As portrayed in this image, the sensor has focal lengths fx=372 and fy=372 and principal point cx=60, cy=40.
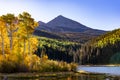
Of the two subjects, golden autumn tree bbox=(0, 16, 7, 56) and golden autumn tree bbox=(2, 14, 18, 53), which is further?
golden autumn tree bbox=(0, 16, 7, 56)

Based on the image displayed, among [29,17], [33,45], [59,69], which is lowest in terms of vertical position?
[59,69]

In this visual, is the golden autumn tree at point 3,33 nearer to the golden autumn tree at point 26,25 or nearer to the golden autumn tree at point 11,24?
the golden autumn tree at point 11,24

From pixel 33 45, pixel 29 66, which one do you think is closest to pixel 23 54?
pixel 29 66

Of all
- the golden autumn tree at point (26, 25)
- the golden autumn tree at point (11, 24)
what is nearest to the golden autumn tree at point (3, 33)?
the golden autumn tree at point (11, 24)

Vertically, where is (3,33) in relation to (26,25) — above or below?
below

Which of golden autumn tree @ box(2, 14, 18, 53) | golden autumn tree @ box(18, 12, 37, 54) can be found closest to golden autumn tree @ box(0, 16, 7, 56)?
golden autumn tree @ box(2, 14, 18, 53)

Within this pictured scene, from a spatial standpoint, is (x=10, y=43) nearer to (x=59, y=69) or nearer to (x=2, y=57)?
(x=2, y=57)

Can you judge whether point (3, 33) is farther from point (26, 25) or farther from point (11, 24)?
point (26, 25)

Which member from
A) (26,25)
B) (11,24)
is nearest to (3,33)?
(11,24)

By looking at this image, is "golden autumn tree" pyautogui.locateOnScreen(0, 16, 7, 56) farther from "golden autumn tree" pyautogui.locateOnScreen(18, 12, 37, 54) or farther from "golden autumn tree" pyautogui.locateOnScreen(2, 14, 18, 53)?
"golden autumn tree" pyautogui.locateOnScreen(18, 12, 37, 54)

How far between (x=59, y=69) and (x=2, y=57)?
49.8ft

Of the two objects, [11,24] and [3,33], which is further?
[3,33]

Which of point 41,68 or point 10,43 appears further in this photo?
point 10,43

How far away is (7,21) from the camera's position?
94812 millimetres
